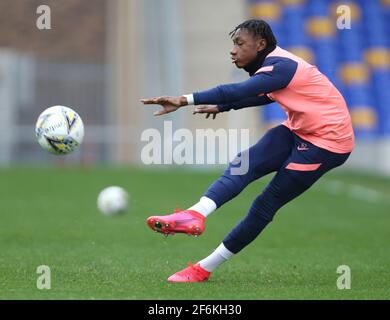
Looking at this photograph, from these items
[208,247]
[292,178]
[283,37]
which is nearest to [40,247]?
[208,247]

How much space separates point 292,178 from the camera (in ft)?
25.2

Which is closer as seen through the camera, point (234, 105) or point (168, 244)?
point (234, 105)

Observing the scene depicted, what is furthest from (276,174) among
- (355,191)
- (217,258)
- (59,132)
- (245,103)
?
(355,191)

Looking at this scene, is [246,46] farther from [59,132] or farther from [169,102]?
[59,132]

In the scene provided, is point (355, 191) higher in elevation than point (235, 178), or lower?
higher

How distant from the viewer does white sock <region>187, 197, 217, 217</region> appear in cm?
741

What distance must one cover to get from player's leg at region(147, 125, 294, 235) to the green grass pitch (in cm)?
52

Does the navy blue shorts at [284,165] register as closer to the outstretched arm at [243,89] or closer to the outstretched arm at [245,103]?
the outstretched arm at [245,103]

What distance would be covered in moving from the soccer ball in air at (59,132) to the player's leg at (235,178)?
127 centimetres

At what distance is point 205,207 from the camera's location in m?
7.45

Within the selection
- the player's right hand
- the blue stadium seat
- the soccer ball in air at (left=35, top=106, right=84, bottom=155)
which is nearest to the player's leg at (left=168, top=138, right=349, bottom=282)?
the player's right hand

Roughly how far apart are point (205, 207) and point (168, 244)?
3.95m
